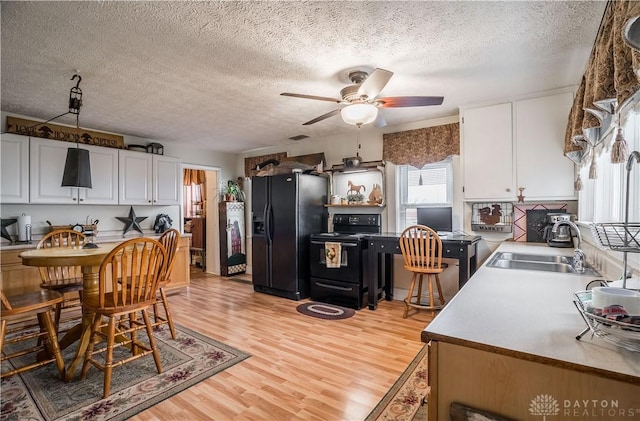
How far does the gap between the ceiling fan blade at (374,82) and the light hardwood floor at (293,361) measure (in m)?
2.03

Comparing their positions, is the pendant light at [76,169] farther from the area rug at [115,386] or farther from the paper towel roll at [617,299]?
the paper towel roll at [617,299]

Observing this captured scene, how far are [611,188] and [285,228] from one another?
3.22 m

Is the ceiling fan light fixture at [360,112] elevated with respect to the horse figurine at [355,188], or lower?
elevated

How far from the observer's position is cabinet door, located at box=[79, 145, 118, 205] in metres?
3.86

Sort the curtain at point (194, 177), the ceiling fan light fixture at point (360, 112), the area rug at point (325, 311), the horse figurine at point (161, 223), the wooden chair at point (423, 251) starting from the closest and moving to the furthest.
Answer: the ceiling fan light fixture at point (360, 112), the wooden chair at point (423, 251), the area rug at point (325, 311), the horse figurine at point (161, 223), the curtain at point (194, 177)

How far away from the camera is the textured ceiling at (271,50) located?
1.72m

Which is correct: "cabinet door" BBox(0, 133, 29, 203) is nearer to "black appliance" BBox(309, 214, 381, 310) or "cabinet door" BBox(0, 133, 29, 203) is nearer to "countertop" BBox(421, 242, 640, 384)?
"black appliance" BBox(309, 214, 381, 310)

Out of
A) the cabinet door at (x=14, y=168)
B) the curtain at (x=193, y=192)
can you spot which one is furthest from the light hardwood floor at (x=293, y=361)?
the curtain at (x=193, y=192)

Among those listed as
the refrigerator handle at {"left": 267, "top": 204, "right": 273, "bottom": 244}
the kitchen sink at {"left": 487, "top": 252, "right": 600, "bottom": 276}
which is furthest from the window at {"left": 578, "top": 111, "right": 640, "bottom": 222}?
the refrigerator handle at {"left": 267, "top": 204, "right": 273, "bottom": 244}

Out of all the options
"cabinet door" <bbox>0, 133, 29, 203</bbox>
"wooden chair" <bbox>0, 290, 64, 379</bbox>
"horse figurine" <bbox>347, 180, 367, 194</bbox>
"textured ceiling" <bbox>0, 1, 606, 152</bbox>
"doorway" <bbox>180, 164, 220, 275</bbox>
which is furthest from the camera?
"doorway" <bbox>180, 164, 220, 275</bbox>

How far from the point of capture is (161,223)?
471 centimetres

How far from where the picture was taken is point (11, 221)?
11.4ft

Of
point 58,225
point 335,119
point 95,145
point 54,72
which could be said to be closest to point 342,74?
point 335,119

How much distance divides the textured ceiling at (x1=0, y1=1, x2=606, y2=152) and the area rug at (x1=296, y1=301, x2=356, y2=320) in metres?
2.30
